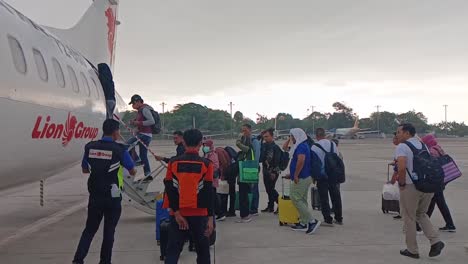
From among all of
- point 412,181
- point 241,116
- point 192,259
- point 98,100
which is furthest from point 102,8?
point 241,116

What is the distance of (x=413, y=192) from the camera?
6.22m

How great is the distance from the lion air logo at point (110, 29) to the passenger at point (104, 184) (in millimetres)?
8487

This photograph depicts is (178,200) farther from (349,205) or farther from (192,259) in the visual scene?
(349,205)

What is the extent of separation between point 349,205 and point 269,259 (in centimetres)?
508

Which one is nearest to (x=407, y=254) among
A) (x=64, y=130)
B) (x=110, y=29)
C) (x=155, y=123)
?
(x=64, y=130)

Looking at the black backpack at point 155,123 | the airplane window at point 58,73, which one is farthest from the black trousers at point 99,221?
the black backpack at point 155,123

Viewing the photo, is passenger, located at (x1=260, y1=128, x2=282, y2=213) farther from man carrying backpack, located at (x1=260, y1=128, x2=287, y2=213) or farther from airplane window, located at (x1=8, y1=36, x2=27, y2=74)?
airplane window, located at (x1=8, y1=36, x2=27, y2=74)

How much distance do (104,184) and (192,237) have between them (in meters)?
1.44

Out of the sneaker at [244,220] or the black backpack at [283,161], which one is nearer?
the sneaker at [244,220]

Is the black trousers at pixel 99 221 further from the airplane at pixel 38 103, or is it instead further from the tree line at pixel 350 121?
the tree line at pixel 350 121

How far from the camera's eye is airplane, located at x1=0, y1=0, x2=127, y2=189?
15.3 feet

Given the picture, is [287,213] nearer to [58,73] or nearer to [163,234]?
[163,234]

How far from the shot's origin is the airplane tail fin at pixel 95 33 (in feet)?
40.9

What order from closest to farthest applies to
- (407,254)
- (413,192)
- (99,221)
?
(99,221) < (413,192) < (407,254)
